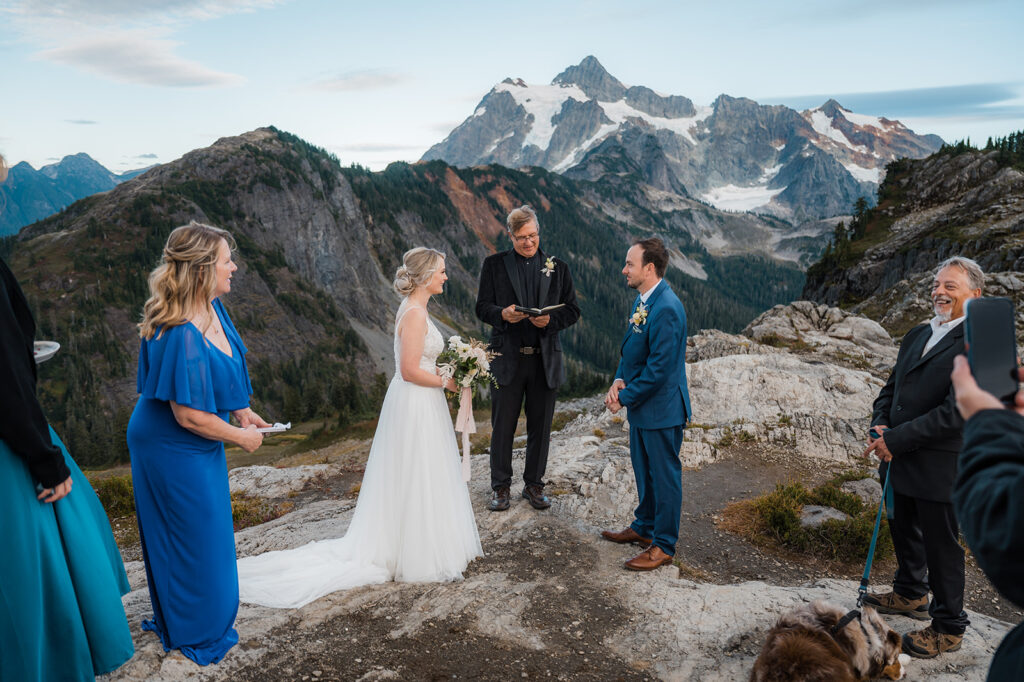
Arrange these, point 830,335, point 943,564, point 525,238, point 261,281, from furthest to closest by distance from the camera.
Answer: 1. point 261,281
2. point 830,335
3. point 525,238
4. point 943,564

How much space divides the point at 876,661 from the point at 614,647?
205 centimetres

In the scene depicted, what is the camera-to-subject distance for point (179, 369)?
4.34 m

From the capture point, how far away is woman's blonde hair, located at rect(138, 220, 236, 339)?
4406mm

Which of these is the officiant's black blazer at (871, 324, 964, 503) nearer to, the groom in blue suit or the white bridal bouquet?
the groom in blue suit

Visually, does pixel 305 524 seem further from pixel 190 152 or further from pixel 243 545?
pixel 190 152

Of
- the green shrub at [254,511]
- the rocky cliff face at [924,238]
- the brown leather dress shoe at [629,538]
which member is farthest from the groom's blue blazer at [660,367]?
the rocky cliff face at [924,238]

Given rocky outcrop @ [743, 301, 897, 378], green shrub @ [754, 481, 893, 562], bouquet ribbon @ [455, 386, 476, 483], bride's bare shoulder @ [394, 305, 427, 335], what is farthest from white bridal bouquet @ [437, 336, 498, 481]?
rocky outcrop @ [743, 301, 897, 378]

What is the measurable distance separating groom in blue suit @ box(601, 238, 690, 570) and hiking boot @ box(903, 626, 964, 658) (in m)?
2.21

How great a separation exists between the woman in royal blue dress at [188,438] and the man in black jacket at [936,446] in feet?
18.7

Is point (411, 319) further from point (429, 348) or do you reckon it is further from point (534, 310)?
point (534, 310)

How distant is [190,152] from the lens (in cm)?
15388

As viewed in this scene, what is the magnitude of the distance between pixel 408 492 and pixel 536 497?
2.46 m

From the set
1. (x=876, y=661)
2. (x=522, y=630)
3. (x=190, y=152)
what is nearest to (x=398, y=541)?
(x=522, y=630)

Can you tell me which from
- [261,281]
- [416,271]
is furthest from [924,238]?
[261,281]
